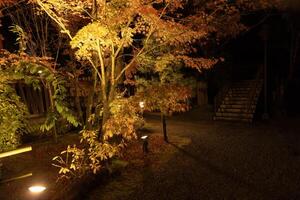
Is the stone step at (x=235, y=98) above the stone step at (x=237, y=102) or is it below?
above

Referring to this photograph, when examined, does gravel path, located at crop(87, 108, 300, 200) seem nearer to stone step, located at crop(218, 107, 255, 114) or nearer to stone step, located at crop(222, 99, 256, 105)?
stone step, located at crop(218, 107, 255, 114)

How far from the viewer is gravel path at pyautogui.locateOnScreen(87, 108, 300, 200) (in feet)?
20.9

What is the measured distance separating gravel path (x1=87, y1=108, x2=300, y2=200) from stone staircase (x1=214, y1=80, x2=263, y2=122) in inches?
76.7

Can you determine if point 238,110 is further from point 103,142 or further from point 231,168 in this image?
point 103,142

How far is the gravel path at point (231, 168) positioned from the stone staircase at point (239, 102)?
6.39 ft

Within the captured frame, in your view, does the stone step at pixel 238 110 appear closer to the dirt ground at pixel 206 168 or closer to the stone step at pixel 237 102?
the stone step at pixel 237 102

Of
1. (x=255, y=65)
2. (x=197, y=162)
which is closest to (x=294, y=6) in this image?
(x=255, y=65)

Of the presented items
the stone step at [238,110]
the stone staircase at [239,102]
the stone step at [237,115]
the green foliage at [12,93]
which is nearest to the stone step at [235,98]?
the stone staircase at [239,102]

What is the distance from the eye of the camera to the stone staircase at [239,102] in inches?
569

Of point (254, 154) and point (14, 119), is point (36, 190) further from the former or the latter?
point (254, 154)

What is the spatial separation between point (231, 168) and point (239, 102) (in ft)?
26.8

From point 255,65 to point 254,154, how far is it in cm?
1294

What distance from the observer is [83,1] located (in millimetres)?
7465

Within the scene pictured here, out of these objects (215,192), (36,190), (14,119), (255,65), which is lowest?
(215,192)
